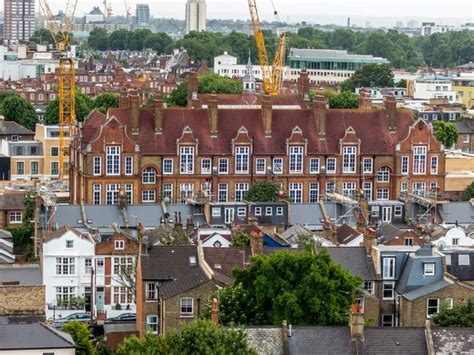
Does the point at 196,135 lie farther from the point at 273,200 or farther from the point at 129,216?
the point at 129,216

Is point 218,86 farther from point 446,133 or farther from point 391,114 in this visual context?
point 391,114

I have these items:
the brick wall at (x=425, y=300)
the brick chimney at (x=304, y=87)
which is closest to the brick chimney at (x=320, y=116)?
the brick chimney at (x=304, y=87)

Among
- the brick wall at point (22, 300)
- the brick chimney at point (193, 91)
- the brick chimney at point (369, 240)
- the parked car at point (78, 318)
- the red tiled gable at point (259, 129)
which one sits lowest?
the parked car at point (78, 318)

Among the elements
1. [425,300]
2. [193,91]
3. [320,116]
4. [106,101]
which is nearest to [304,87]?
[193,91]

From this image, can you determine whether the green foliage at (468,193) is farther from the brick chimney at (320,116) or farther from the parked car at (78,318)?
the parked car at (78,318)

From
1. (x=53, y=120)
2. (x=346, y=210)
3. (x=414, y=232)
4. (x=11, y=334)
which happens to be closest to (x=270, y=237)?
(x=414, y=232)
